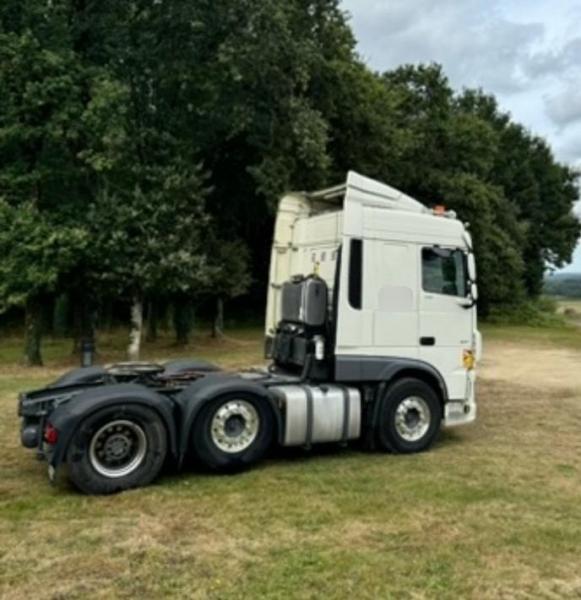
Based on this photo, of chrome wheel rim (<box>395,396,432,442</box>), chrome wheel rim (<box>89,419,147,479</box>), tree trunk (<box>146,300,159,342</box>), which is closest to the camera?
chrome wheel rim (<box>89,419,147,479</box>)

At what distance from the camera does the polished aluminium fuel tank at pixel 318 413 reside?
6566 millimetres

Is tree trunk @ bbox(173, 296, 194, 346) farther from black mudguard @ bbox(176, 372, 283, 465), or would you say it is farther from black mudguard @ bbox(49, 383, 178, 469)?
black mudguard @ bbox(49, 383, 178, 469)

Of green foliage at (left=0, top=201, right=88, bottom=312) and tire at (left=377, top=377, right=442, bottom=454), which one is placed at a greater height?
green foliage at (left=0, top=201, right=88, bottom=312)

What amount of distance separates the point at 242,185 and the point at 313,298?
581 inches

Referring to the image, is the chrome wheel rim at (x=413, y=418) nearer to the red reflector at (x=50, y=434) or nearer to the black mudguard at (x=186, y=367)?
the black mudguard at (x=186, y=367)

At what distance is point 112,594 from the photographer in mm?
3787

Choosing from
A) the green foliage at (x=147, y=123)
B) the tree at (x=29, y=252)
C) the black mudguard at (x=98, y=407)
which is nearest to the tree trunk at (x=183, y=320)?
the green foliage at (x=147, y=123)

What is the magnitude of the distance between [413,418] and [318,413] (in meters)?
A: 1.27

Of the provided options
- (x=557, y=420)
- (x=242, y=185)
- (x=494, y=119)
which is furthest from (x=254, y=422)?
(x=494, y=119)

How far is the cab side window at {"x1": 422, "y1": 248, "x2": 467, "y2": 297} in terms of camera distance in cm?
733

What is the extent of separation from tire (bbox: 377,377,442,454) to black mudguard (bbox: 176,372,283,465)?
128 cm

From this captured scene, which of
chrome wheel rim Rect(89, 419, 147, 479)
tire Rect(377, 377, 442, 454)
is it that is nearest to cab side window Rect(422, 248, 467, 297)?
tire Rect(377, 377, 442, 454)

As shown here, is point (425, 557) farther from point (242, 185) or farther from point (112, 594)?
point (242, 185)

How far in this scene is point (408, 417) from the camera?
7.32 metres
